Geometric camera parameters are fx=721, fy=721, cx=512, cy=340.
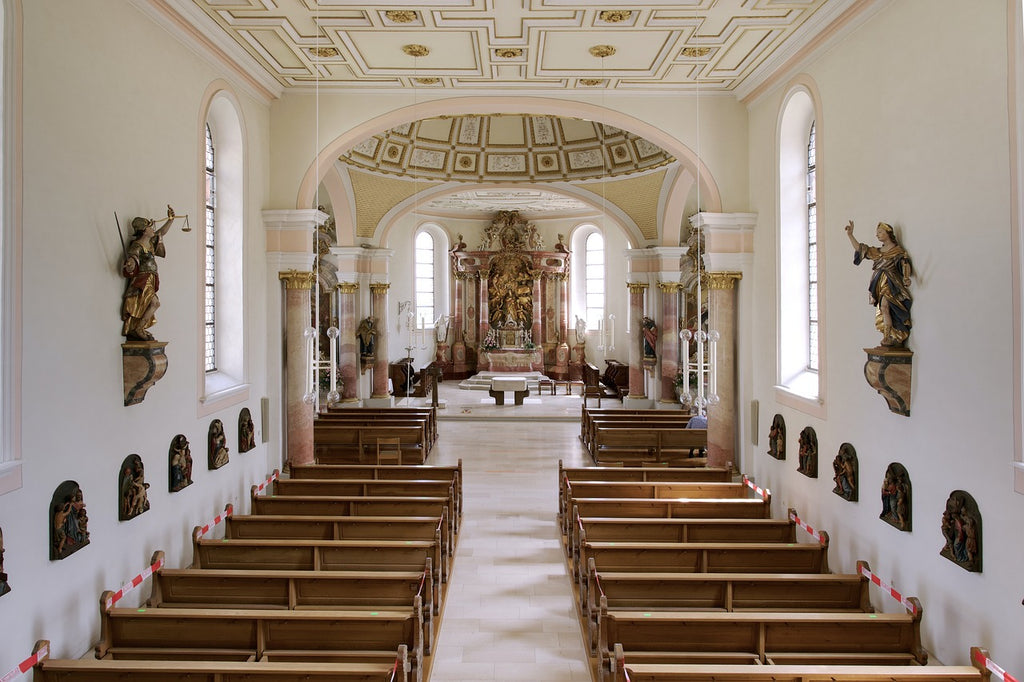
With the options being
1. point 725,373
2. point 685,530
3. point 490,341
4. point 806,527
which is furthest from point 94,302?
point 490,341

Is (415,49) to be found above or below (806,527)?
above

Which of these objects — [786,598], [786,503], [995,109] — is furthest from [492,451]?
[995,109]

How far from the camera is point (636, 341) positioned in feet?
71.2

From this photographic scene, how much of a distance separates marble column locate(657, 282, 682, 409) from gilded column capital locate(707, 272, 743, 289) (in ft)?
26.7

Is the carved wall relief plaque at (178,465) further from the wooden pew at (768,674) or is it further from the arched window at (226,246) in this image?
the wooden pew at (768,674)

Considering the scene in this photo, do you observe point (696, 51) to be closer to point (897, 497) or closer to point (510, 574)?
point (897, 497)

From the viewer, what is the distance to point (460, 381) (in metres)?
30.5

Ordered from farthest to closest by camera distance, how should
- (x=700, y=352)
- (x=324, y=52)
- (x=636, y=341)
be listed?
(x=636, y=341) → (x=324, y=52) → (x=700, y=352)

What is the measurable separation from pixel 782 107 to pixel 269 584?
9.31 meters

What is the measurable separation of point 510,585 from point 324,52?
7.84 meters

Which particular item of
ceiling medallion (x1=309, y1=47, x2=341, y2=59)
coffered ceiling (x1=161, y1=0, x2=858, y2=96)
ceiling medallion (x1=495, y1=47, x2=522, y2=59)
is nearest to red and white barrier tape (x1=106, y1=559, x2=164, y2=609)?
coffered ceiling (x1=161, y1=0, x2=858, y2=96)

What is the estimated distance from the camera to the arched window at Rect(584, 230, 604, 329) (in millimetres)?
29938

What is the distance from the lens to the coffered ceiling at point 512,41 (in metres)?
8.88

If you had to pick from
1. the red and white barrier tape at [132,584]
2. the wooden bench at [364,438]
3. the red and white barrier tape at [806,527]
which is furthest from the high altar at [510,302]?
the red and white barrier tape at [132,584]
